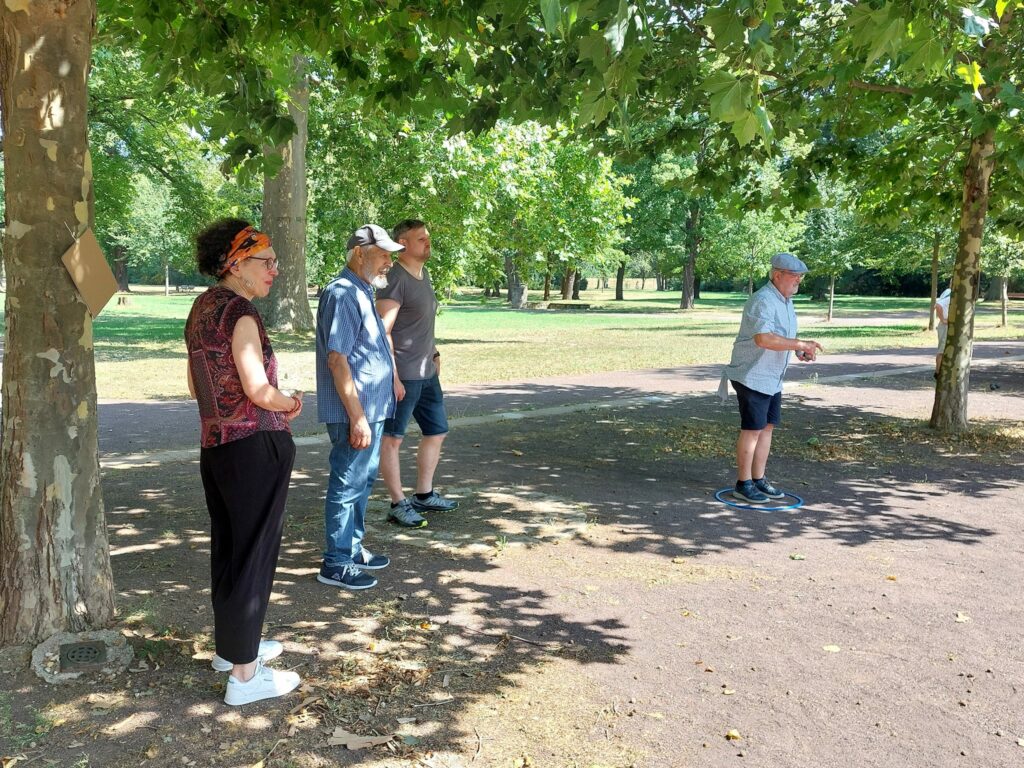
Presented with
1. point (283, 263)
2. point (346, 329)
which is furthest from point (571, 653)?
point (283, 263)

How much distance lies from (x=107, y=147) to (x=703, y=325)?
2098 centimetres

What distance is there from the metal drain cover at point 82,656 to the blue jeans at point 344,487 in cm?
132

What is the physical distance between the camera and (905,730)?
11.1 feet

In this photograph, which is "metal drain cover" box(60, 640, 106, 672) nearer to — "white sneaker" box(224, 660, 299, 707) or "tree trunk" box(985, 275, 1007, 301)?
"white sneaker" box(224, 660, 299, 707)

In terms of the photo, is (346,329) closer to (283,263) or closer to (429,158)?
(429,158)

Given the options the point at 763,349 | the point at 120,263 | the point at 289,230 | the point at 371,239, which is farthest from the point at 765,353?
the point at 120,263

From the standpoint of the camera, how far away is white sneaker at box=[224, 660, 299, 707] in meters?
3.42

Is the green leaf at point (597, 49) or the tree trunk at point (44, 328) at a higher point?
the green leaf at point (597, 49)

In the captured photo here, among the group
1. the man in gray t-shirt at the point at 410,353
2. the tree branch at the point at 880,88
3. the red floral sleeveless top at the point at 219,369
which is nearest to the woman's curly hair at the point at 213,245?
the red floral sleeveless top at the point at 219,369

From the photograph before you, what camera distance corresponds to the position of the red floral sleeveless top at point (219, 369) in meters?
3.33

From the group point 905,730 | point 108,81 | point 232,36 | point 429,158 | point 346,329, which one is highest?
point 108,81

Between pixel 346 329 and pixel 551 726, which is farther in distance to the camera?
pixel 346 329

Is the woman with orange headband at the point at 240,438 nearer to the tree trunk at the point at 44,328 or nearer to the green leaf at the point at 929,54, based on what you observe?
the tree trunk at the point at 44,328

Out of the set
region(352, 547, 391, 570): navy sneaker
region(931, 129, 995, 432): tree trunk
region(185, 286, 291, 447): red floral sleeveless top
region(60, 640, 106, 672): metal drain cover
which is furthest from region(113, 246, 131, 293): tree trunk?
region(185, 286, 291, 447): red floral sleeveless top
